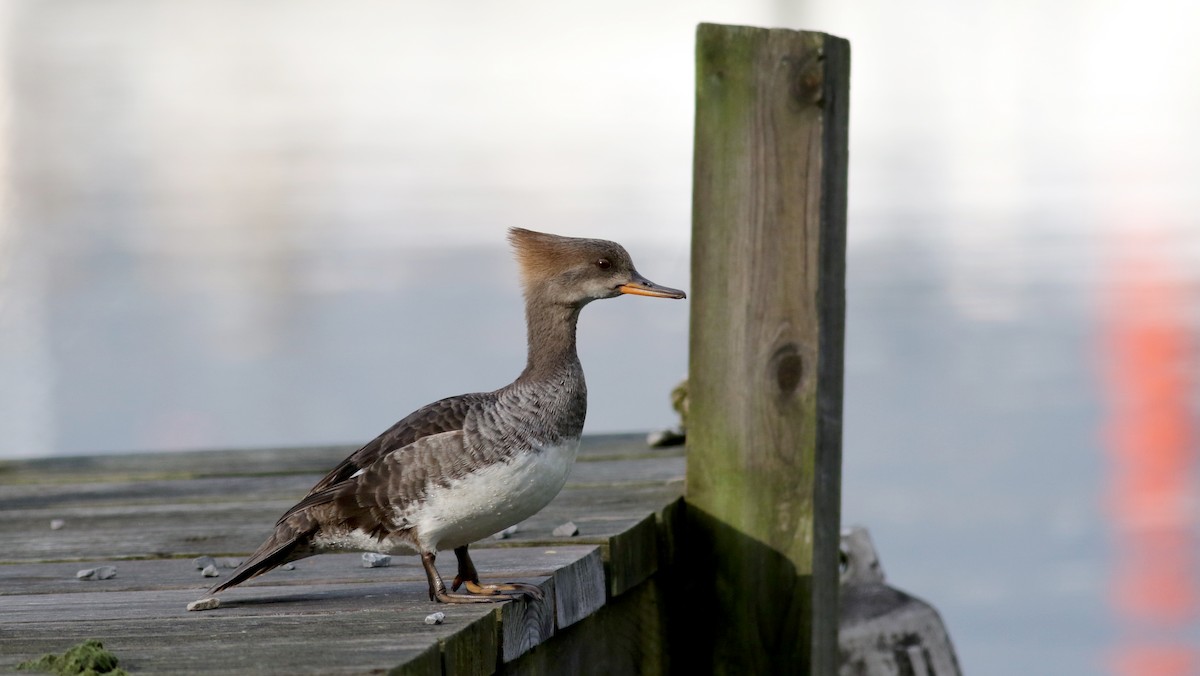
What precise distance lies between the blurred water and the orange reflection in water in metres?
0.03

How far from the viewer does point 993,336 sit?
11.6 metres

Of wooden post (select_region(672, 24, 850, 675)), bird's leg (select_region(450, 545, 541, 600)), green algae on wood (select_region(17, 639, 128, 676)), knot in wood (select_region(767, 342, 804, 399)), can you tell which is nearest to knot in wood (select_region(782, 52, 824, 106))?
wooden post (select_region(672, 24, 850, 675))

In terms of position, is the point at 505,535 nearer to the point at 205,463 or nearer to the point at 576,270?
the point at 576,270

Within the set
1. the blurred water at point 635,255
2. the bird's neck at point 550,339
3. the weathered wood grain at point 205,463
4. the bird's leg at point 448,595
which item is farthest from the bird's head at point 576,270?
the blurred water at point 635,255

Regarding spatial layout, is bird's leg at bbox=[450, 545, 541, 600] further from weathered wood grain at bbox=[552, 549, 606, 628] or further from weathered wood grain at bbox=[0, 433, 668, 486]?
weathered wood grain at bbox=[0, 433, 668, 486]

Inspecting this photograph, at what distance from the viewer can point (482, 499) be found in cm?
363

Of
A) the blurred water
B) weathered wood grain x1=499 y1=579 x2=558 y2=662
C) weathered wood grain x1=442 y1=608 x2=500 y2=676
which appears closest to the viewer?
weathered wood grain x1=442 y1=608 x2=500 y2=676

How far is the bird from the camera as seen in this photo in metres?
3.64

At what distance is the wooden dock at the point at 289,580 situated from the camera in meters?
3.29

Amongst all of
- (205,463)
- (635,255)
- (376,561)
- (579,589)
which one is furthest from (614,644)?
(635,255)

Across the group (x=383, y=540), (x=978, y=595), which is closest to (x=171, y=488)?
(x=383, y=540)

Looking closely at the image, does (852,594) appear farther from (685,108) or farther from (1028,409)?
(685,108)

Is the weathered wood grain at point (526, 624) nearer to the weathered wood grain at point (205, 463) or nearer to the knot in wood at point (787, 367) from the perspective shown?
the knot in wood at point (787, 367)

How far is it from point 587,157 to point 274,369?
21.9ft
